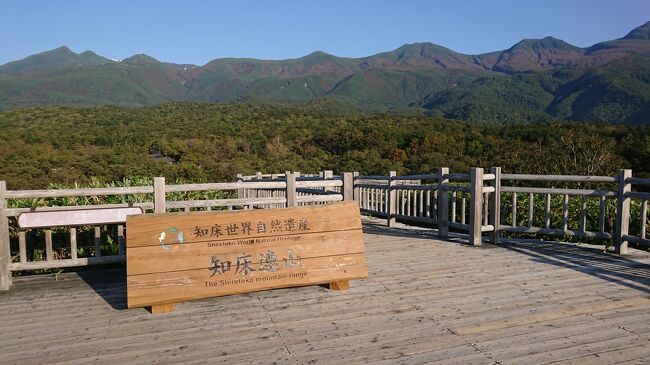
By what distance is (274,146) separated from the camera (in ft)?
128

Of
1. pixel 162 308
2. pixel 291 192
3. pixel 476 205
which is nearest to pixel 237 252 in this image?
pixel 162 308

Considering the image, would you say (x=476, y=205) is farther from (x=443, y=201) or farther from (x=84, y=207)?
(x=84, y=207)

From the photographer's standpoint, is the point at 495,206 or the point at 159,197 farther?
the point at 495,206

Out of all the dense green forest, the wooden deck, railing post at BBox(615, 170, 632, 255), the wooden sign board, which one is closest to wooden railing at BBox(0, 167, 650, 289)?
railing post at BBox(615, 170, 632, 255)

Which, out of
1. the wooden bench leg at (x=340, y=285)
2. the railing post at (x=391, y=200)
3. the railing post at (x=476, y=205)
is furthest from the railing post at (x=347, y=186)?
the railing post at (x=391, y=200)

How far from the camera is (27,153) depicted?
3086 cm

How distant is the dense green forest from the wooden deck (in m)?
11.0

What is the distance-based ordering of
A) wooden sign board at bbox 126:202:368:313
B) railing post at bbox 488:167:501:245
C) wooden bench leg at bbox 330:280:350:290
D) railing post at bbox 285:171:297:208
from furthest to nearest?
railing post at bbox 488:167:501:245 < railing post at bbox 285:171:297:208 < wooden bench leg at bbox 330:280:350:290 < wooden sign board at bbox 126:202:368:313

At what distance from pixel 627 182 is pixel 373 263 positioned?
3.75 metres

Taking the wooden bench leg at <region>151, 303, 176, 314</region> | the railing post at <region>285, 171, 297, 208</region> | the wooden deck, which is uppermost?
the railing post at <region>285, 171, 297, 208</region>

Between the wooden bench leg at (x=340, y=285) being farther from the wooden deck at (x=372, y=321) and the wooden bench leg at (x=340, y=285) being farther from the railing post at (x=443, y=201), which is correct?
the railing post at (x=443, y=201)

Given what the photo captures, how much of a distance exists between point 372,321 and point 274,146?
35043 mm

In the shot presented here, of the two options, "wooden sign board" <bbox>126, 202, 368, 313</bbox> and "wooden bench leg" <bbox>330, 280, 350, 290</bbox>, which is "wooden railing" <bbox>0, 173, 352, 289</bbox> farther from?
"wooden bench leg" <bbox>330, 280, 350, 290</bbox>

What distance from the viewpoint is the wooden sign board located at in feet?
15.0
